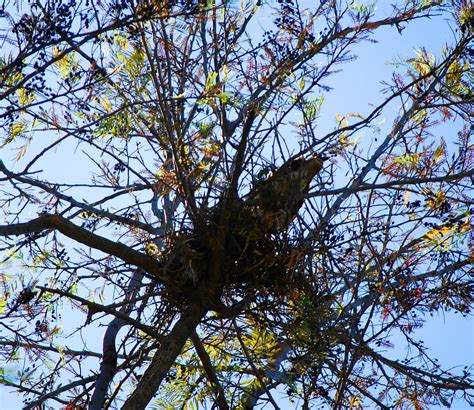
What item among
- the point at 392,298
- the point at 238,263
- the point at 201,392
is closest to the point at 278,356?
the point at 201,392

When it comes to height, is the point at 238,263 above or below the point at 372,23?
below

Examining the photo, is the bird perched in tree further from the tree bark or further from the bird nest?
the tree bark

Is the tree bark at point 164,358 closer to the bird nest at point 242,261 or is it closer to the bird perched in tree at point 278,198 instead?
the bird nest at point 242,261

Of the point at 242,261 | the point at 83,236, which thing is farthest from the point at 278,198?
the point at 83,236

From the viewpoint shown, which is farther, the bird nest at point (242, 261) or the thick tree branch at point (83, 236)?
the bird nest at point (242, 261)

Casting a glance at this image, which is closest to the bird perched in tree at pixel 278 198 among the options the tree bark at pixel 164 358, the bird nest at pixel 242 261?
the bird nest at pixel 242 261

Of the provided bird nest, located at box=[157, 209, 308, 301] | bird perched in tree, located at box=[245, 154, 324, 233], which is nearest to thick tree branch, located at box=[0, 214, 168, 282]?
bird nest, located at box=[157, 209, 308, 301]

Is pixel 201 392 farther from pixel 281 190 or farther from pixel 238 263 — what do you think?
pixel 281 190

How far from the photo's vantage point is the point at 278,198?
8.34 ft

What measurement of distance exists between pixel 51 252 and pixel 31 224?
108 centimetres

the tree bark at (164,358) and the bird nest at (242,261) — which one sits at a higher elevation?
the bird nest at (242,261)

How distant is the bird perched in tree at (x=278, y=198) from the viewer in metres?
2.54

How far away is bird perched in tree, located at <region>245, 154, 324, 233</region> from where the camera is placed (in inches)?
99.9

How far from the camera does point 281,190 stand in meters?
2.57
